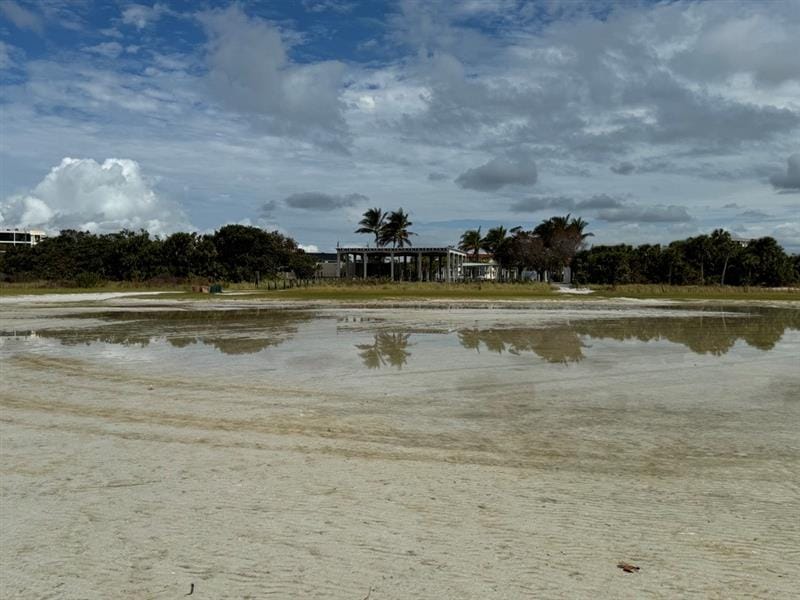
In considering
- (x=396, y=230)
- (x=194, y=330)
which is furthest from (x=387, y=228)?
(x=194, y=330)

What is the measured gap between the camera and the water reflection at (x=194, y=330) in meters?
19.9

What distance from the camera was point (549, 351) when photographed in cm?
1773

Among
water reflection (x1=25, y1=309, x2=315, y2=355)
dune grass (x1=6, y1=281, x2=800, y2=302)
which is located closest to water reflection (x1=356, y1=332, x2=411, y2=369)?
water reflection (x1=25, y1=309, x2=315, y2=355)

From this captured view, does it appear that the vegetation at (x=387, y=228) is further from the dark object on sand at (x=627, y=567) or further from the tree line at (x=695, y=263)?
the dark object on sand at (x=627, y=567)

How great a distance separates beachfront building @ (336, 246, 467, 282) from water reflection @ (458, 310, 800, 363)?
4921 cm

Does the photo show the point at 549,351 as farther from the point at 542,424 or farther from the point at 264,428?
the point at 264,428

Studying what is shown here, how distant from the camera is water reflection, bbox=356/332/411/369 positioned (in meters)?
15.5

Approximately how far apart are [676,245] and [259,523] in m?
88.6

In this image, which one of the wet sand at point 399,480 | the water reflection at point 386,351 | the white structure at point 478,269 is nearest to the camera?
the wet sand at point 399,480

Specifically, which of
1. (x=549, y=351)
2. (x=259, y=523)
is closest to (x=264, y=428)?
(x=259, y=523)

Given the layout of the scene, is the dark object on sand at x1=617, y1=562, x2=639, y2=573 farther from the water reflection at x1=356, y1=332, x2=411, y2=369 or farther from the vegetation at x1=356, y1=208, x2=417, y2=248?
the vegetation at x1=356, y1=208, x2=417, y2=248

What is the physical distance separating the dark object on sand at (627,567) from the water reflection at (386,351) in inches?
404

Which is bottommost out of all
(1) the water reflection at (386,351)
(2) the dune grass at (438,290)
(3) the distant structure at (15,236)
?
(1) the water reflection at (386,351)

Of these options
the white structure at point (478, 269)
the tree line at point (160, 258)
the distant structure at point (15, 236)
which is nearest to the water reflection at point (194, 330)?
the tree line at point (160, 258)
